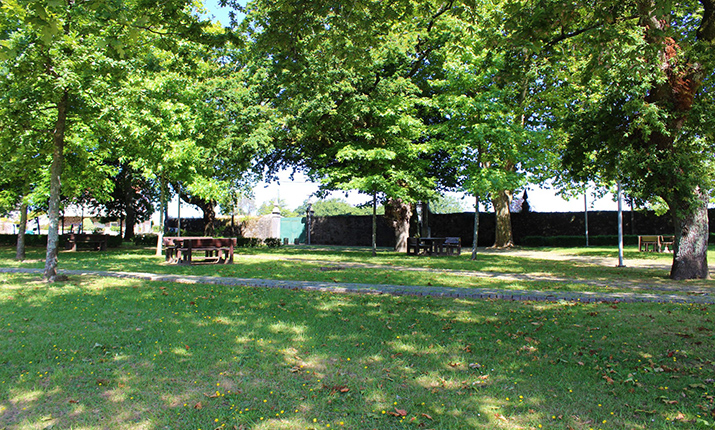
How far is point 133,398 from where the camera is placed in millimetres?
3314

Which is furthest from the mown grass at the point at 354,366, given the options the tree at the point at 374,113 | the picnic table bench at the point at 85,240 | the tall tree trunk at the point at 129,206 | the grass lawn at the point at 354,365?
the tall tree trunk at the point at 129,206

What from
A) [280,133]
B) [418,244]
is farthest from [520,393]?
[280,133]

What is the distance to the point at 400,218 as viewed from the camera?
21.7 meters

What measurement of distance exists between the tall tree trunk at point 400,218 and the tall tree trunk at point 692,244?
12.4 metres

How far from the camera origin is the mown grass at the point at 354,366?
10.0 feet

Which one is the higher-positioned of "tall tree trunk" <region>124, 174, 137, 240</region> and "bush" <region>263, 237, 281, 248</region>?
"tall tree trunk" <region>124, 174, 137, 240</region>

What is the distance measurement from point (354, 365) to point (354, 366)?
0.9 inches

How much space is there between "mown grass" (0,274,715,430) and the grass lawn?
0.02 metres

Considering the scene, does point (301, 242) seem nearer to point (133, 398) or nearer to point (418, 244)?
point (418, 244)

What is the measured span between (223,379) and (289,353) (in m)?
0.82

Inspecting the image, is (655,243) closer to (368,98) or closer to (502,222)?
(502,222)

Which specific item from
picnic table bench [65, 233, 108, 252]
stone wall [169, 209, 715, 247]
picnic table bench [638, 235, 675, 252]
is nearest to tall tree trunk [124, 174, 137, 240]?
picnic table bench [65, 233, 108, 252]

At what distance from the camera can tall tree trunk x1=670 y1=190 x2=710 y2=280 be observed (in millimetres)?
9953

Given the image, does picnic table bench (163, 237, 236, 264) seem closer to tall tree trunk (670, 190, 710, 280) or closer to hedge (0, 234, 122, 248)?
hedge (0, 234, 122, 248)
